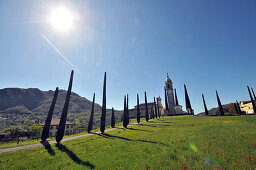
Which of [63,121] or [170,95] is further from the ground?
[170,95]

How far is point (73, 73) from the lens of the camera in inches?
797

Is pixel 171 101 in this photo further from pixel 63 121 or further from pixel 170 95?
pixel 63 121

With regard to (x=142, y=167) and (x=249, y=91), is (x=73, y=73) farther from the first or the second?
(x=249, y=91)

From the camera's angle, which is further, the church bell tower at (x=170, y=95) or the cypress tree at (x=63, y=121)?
the church bell tower at (x=170, y=95)

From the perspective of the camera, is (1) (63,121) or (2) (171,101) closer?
(1) (63,121)

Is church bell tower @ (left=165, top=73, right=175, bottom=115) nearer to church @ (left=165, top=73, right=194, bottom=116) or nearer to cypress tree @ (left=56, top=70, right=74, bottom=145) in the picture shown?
church @ (left=165, top=73, right=194, bottom=116)

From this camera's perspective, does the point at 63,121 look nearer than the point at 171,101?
Yes

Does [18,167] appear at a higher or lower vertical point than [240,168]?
lower

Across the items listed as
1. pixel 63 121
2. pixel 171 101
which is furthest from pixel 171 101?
pixel 63 121

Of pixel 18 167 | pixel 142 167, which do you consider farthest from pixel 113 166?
pixel 18 167

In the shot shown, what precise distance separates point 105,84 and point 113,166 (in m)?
22.7

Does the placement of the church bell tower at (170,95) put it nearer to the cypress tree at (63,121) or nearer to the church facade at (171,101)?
the church facade at (171,101)

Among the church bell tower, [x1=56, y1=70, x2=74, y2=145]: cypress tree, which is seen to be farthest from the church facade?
[x1=56, y1=70, x2=74, y2=145]: cypress tree

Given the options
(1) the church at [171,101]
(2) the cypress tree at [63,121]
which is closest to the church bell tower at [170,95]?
(1) the church at [171,101]
